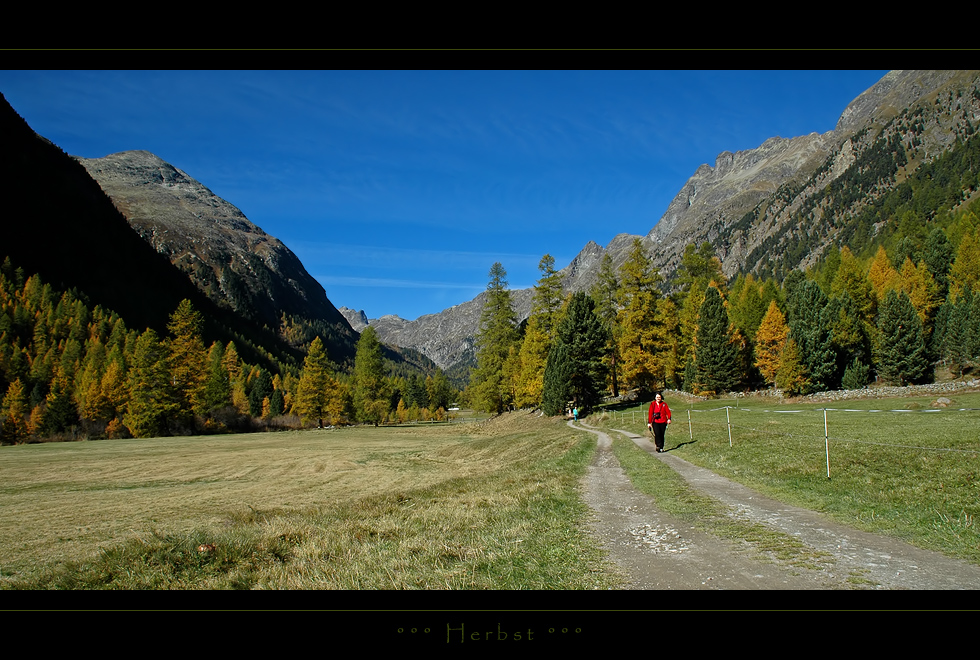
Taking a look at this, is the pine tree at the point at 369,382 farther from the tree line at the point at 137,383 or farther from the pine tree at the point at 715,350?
the pine tree at the point at 715,350

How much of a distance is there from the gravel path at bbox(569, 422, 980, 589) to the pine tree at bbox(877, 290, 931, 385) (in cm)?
5583

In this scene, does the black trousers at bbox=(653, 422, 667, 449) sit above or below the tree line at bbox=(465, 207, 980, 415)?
below

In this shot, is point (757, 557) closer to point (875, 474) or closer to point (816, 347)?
point (875, 474)

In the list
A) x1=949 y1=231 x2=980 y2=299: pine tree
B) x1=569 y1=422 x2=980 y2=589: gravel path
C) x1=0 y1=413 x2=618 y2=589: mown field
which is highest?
x1=949 y1=231 x2=980 y2=299: pine tree

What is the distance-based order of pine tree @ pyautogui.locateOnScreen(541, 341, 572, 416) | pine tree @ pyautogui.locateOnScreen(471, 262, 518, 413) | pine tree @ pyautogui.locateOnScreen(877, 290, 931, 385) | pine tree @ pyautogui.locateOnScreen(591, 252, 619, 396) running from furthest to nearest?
pine tree @ pyautogui.locateOnScreen(471, 262, 518, 413)
pine tree @ pyautogui.locateOnScreen(591, 252, 619, 396)
pine tree @ pyautogui.locateOnScreen(877, 290, 931, 385)
pine tree @ pyautogui.locateOnScreen(541, 341, 572, 416)

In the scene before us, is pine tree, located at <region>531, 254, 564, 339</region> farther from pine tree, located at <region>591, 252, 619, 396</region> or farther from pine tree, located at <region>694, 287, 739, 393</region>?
pine tree, located at <region>694, 287, 739, 393</region>

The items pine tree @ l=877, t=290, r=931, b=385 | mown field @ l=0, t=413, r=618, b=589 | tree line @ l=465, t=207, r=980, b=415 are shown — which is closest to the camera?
mown field @ l=0, t=413, r=618, b=589

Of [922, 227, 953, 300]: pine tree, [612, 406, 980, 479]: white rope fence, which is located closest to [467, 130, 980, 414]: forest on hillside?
[922, 227, 953, 300]: pine tree

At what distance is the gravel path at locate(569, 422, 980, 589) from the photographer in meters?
5.06

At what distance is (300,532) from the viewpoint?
955 centimetres

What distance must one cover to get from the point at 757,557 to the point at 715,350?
169 ft
